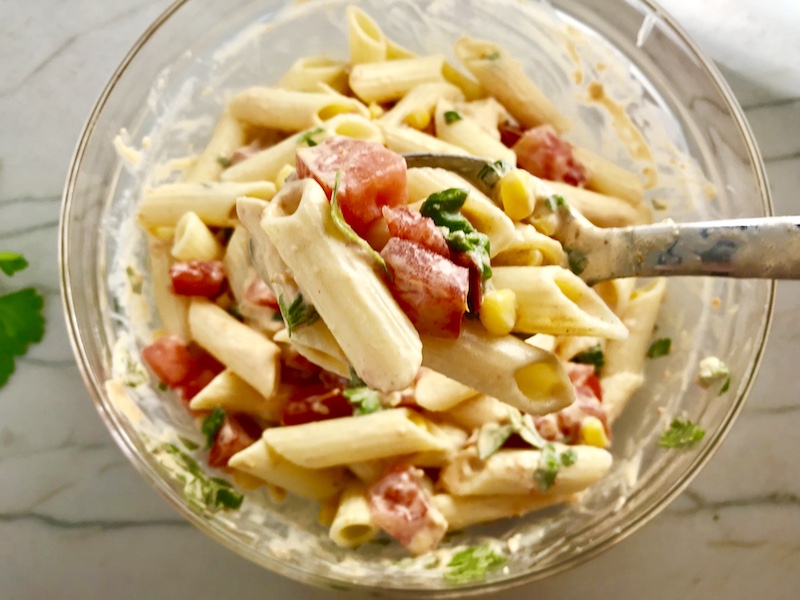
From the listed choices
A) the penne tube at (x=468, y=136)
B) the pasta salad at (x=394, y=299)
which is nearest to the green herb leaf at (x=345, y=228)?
the pasta salad at (x=394, y=299)

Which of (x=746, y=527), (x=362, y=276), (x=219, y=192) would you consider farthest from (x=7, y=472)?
(x=746, y=527)

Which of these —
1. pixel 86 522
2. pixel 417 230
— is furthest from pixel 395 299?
pixel 86 522

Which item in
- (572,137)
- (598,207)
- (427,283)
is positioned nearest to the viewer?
(427,283)

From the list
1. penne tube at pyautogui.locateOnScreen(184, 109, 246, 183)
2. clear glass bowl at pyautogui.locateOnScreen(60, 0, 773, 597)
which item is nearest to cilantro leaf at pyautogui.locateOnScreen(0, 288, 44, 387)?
clear glass bowl at pyautogui.locateOnScreen(60, 0, 773, 597)

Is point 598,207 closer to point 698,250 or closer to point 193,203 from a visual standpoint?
point 698,250

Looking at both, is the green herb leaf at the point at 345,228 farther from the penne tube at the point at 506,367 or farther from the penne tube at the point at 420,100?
the penne tube at the point at 420,100

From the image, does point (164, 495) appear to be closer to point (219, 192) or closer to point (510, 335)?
point (219, 192)
